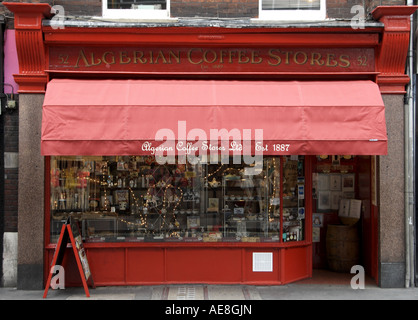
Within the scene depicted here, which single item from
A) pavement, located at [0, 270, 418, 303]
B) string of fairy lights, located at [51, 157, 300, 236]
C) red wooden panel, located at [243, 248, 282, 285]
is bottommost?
pavement, located at [0, 270, 418, 303]

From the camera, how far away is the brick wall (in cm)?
849

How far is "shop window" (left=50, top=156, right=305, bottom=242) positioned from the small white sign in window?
299mm

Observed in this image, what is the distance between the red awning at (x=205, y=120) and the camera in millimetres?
7512

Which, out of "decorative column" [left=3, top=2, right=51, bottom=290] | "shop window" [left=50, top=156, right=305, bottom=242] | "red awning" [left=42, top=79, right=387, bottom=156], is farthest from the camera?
"shop window" [left=50, top=156, right=305, bottom=242]

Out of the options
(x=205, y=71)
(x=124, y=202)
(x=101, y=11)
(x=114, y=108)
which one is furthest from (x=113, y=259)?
(x=101, y=11)

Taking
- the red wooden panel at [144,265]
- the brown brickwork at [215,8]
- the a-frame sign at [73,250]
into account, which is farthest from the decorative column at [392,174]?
the a-frame sign at [73,250]

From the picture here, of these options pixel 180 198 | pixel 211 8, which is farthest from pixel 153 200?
pixel 211 8

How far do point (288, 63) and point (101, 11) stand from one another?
141 inches

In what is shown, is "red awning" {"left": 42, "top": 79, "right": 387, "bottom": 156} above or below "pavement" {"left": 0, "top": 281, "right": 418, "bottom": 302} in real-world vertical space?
above

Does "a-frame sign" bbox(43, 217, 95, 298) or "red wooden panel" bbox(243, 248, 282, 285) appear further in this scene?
"red wooden panel" bbox(243, 248, 282, 285)

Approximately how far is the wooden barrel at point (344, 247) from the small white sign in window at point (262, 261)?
168cm

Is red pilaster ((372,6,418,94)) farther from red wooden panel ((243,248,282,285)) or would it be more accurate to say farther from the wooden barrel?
red wooden panel ((243,248,282,285))

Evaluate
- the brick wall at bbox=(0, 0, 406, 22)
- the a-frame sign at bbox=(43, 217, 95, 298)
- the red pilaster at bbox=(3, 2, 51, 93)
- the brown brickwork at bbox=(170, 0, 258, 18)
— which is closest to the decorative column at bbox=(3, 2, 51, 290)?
the red pilaster at bbox=(3, 2, 51, 93)

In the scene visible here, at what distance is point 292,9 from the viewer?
28.6ft
